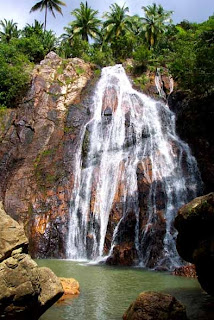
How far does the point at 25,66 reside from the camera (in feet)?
105

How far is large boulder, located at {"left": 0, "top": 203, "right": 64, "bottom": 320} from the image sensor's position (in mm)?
5906

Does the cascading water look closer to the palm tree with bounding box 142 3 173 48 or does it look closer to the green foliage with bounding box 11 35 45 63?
the green foliage with bounding box 11 35 45 63

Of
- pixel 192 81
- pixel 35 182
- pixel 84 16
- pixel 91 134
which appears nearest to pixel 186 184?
pixel 192 81

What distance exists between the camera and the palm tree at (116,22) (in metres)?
46.6

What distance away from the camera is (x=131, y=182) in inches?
800


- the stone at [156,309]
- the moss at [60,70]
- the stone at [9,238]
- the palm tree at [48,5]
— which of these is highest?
the palm tree at [48,5]

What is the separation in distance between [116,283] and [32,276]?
628 cm

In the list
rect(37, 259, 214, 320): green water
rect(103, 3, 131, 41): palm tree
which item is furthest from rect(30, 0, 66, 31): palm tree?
rect(37, 259, 214, 320): green water

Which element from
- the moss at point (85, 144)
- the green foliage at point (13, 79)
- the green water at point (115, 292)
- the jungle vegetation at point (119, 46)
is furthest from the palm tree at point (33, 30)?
the green water at point (115, 292)

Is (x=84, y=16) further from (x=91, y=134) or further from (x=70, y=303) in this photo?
(x=70, y=303)

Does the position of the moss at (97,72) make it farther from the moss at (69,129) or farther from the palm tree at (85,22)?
the palm tree at (85,22)

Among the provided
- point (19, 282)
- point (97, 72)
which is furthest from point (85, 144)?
point (19, 282)

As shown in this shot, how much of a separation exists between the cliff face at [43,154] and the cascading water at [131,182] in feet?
3.00

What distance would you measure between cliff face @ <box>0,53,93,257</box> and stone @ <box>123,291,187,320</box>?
1304cm
